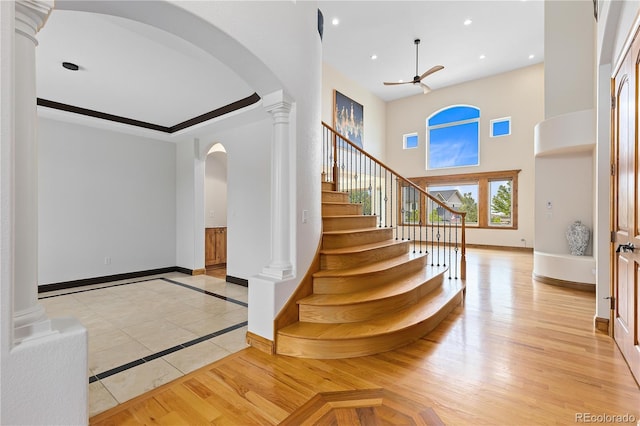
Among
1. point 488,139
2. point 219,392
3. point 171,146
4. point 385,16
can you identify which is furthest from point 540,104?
point 219,392

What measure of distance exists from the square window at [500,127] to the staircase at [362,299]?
7.07 meters

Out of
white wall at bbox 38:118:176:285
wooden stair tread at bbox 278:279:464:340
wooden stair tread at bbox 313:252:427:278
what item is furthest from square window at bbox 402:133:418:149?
wooden stair tread at bbox 278:279:464:340

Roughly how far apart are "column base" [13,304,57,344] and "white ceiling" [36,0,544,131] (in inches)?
96.5

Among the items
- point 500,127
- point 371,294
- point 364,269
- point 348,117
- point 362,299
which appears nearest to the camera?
point 362,299

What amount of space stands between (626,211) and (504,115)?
8.24 m

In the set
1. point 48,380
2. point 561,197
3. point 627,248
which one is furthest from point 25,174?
point 561,197

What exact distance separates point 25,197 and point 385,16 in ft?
23.5

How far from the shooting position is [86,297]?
450cm

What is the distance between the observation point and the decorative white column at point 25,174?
1306 mm

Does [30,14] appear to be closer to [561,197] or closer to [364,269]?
[364,269]

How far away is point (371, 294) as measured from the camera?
3.13 meters

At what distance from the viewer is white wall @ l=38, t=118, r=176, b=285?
4.86 meters

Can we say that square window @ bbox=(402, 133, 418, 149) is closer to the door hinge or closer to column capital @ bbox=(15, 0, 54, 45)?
the door hinge

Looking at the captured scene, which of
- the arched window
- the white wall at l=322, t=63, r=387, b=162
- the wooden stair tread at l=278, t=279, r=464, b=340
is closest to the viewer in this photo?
the wooden stair tread at l=278, t=279, r=464, b=340
